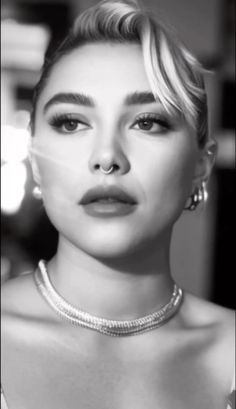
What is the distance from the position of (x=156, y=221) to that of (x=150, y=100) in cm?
15

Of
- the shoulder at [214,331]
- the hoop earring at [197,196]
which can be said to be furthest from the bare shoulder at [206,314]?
the hoop earring at [197,196]

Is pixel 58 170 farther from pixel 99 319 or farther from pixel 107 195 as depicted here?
pixel 99 319

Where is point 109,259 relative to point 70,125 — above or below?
below

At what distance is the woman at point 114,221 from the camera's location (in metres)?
0.66

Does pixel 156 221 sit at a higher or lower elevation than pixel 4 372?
higher

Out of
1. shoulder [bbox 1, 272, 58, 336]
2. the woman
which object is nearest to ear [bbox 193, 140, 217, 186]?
the woman

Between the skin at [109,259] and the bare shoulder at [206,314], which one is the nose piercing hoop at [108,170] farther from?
the bare shoulder at [206,314]

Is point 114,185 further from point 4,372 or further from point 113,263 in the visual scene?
point 4,372

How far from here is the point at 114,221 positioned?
66 cm

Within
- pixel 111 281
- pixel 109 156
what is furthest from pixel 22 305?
pixel 109 156

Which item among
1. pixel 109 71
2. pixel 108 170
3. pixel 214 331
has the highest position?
pixel 109 71

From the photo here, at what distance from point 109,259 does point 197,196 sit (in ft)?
0.49

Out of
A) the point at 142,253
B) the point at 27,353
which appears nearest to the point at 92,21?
the point at 142,253

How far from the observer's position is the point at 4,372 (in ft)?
2.34
